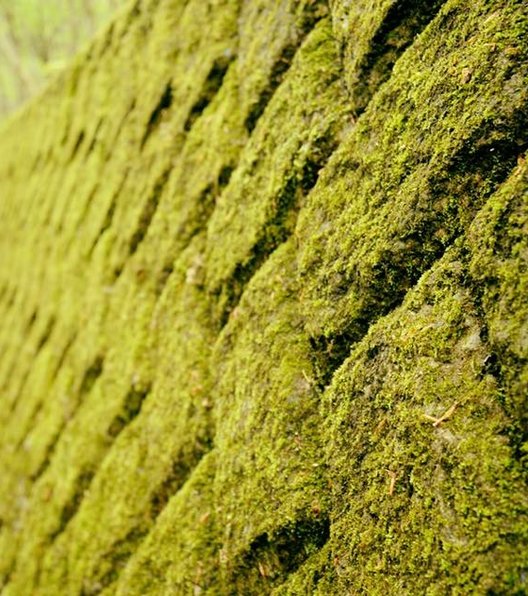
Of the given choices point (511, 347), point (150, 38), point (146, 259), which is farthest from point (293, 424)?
point (150, 38)

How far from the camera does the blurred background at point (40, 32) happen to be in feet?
35.0

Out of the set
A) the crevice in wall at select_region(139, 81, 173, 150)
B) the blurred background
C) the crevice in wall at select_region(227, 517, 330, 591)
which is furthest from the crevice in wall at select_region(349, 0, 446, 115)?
the blurred background

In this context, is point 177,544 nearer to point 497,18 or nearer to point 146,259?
point 146,259

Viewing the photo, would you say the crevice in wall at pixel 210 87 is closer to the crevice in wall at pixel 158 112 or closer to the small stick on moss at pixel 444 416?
the crevice in wall at pixel 158 112

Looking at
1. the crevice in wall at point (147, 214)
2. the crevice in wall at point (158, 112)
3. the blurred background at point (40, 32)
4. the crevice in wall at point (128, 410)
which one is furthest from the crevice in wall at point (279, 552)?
the blurred background at point (40, 32)

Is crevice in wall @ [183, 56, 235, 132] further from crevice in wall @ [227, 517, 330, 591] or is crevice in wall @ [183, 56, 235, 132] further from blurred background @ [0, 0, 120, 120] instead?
blurred background @ [0, 0, 120, 120]

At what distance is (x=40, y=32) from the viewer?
1169cm

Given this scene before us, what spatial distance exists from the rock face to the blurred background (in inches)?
368

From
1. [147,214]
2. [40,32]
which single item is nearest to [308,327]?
[147,214]

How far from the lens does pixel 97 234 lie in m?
3.10

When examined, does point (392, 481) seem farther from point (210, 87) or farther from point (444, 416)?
point (210, 87)

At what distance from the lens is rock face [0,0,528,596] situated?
2.56ft

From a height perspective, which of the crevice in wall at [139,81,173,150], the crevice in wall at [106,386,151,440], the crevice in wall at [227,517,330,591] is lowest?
the crevice in wall at [106,386,151,440]

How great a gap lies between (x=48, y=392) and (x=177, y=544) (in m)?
1.89
